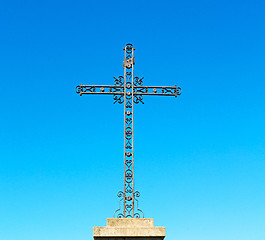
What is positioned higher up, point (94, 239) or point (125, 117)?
point (125, 117)

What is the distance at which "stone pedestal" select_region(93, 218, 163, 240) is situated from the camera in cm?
1155

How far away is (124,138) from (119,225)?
8.88 ft

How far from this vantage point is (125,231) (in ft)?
38.2

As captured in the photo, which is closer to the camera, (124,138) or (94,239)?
(94,239)

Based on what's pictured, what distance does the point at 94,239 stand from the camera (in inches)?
457

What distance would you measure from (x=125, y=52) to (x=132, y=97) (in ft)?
5.46

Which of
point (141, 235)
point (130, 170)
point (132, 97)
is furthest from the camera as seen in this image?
point (132, 97)

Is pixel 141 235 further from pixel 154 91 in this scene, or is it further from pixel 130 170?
pixel 154 91

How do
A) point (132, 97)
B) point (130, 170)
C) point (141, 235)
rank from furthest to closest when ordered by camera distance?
point (132, 97) < point (130, 170) < point (141, 235)

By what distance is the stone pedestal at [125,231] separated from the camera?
37.9ft

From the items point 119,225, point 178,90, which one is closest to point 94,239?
point 119,225

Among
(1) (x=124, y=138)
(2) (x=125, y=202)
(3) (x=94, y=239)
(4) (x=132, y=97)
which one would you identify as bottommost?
(3) (x=94, y=239)

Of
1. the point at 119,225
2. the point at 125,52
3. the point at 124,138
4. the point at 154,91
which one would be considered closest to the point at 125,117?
the point at 124,138

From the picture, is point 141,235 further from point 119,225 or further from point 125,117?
point 125,117
